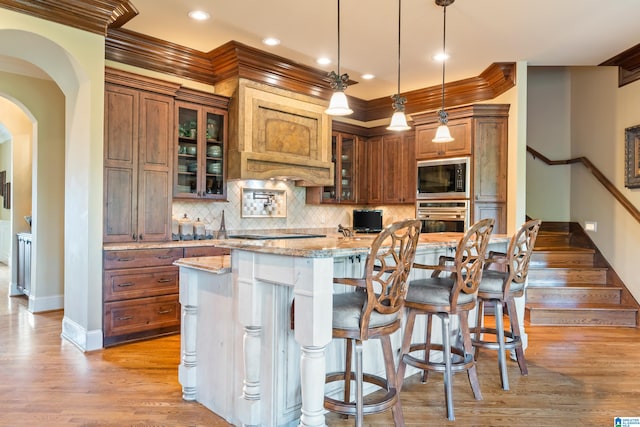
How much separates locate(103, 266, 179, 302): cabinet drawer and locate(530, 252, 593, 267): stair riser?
4.20m

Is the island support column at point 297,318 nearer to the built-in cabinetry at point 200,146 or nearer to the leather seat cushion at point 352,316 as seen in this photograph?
the leather seat cushion at point 352,316

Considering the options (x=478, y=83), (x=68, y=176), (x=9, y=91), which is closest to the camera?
(x=68, y=176)

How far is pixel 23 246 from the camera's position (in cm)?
562

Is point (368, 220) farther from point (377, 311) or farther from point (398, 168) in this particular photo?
point (377, 311)

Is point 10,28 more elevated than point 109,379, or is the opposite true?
point 10,28

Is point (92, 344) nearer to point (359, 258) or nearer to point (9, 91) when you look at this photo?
point (359, 258)

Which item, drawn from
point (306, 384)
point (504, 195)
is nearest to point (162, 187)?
point (306, 384)

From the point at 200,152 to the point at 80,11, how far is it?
1684 mm

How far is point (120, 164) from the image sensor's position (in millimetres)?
3887

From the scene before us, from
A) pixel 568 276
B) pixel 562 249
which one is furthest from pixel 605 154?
pixel 568 276

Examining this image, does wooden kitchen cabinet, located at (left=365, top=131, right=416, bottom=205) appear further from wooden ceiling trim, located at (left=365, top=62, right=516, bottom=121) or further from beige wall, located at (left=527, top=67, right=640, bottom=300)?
beige wall, located at (left=527, top=67, right=640, bottom=300)

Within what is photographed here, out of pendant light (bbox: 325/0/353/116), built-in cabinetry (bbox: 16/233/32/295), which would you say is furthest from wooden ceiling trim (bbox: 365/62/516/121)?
built-in cabinetry (bbox: 16/233/32/295)

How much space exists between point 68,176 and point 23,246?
2442 mm

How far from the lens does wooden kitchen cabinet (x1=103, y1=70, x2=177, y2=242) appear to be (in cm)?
384
